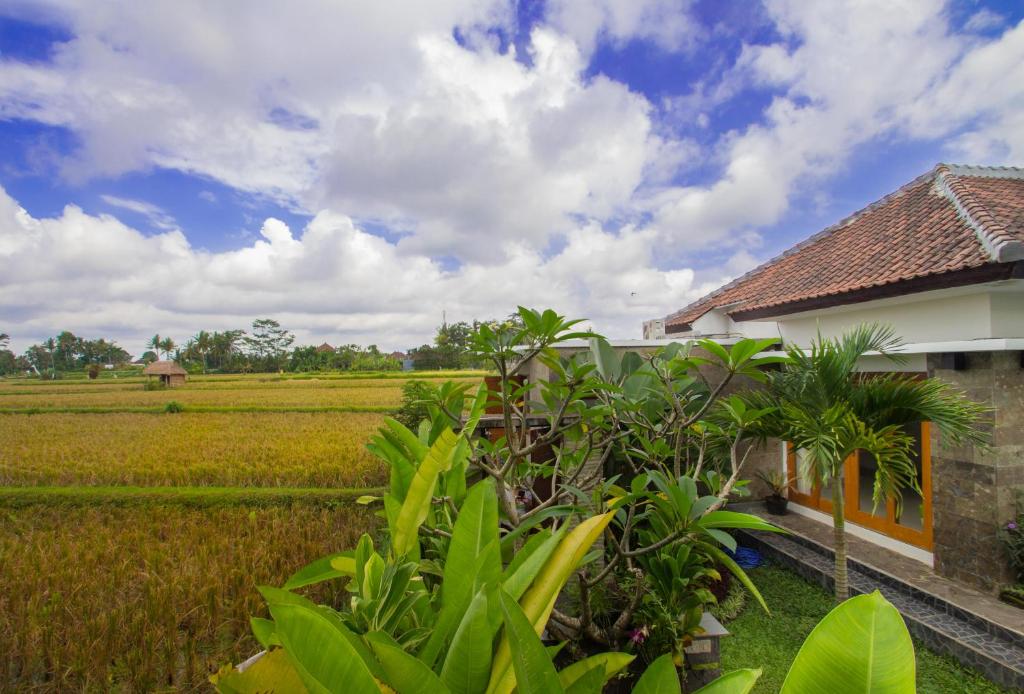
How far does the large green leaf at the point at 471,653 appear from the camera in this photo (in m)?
0.62

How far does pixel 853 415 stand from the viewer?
3.40 metres

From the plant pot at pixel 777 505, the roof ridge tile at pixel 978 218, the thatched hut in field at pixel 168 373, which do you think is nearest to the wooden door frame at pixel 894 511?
the plant pot at pixel 777 505

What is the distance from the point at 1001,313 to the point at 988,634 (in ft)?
7.90

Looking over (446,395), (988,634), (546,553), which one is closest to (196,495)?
(446,395)

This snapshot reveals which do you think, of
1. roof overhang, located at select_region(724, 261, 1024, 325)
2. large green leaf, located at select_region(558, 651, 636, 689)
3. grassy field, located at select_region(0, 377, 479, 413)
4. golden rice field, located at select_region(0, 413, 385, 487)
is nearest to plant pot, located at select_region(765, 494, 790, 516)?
roof overhang, located at select_region(724, 261, 1024, 325)

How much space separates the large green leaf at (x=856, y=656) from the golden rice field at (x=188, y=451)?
6988mm

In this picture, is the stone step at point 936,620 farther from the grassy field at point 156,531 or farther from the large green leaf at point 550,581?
the grassy field at point 156,531

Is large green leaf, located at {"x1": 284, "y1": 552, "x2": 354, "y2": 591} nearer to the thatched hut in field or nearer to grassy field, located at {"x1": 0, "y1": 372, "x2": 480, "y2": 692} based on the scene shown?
grassy field, located at {"x1": 0, "y1": 372, "x2": 480, "y2": 692}

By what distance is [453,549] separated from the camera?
91 centimetres

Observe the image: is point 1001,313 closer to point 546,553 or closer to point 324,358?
point 546,553

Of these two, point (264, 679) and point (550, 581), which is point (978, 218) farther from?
point (264, 679)

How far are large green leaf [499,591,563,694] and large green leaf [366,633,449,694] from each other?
106 mm

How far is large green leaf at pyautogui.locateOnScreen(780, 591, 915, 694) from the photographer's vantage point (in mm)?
466

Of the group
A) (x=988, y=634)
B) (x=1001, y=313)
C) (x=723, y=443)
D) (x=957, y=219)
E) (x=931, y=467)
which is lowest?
(x=988, y=634)
